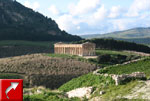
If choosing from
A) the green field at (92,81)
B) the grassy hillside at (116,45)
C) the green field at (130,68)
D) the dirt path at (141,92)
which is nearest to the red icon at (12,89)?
the dirt path at (141,92)

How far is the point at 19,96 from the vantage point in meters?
12.4

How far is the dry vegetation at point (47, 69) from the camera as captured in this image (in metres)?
61.9

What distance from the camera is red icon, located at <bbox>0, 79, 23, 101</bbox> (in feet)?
40.6

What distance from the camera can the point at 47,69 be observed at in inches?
2827

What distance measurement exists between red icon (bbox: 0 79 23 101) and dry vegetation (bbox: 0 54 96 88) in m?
44.8

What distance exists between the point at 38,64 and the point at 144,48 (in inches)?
2789

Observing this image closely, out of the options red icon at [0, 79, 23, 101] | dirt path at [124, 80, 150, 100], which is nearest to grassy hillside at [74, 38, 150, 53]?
dirt path at [124, 80, 150, 100]

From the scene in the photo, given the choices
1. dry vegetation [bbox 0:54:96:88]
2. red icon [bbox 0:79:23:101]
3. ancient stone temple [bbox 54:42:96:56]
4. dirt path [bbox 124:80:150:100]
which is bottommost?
dry vegetation [bbox 0:54:96:88]

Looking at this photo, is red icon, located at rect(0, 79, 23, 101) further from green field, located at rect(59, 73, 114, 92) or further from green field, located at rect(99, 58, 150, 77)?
green field, located at rect(99, 58, 150, 77)

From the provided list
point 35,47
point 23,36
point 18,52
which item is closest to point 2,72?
point 18,52

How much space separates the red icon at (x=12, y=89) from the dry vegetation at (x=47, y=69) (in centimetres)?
4481

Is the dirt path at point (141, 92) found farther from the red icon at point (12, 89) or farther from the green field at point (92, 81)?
the red icon at point (12, 89)

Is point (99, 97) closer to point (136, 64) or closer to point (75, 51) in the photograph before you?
point (136, 64)

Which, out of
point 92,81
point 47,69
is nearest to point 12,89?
point 92,81
